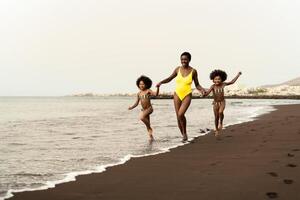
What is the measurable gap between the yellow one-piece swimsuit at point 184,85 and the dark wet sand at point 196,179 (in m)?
2.88

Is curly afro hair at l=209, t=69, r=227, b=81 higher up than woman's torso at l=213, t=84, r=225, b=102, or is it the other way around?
curly afro hair at l=209, t=69, r=227, b=81

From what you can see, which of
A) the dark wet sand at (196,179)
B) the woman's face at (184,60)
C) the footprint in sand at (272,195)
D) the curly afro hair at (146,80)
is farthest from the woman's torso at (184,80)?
the footprint in sand at (272,195)

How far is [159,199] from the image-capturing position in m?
3.80

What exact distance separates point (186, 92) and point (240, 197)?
5.93 metres

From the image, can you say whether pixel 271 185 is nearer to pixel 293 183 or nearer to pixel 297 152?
pixel 293 183

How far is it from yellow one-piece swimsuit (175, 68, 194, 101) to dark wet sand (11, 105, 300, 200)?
9.43 ft

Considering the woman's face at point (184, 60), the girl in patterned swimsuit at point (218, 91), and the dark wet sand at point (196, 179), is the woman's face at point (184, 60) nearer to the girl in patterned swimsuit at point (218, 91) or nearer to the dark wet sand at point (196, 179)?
the girl in patterned swimsuit at point (218, 91)

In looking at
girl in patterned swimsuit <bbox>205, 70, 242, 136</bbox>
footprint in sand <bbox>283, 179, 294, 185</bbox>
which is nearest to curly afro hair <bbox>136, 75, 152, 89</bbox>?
girl in patterned swimsuit <bbox>205, 70, 242, 136</bbox>

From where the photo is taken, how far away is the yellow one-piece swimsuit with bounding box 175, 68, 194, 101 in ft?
31.5

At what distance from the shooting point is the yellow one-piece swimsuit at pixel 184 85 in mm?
9589

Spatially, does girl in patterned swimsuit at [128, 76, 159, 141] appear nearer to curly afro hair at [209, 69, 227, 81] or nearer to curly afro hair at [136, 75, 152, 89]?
curly afro hair at [136, 75, 152, 89]

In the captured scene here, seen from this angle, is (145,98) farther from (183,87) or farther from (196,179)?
(196,179)

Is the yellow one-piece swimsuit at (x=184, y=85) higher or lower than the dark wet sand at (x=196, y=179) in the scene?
higher

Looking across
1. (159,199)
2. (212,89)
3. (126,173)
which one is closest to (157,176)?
(126,173)
